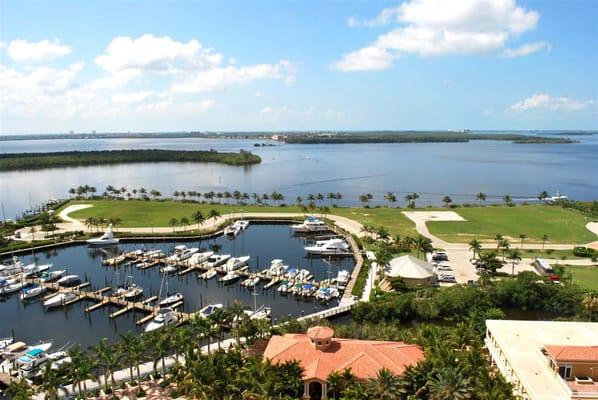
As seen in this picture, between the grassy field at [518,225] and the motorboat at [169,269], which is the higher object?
the grassy field at [518,225]

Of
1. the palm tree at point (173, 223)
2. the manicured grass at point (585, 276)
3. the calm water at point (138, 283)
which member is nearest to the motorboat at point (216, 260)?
the calm water at point (138, 283)

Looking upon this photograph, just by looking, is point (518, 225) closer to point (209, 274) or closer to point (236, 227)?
point (236, 227)

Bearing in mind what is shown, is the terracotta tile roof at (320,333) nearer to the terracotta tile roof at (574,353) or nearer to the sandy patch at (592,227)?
the terracotta tile roof at (574,353)

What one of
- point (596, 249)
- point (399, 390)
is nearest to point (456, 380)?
point (399, 390)

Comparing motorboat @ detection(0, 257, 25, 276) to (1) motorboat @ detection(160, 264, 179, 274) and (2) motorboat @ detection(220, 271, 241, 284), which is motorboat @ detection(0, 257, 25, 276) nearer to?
(1) motorboat @ detection(160, 264, 179, 274)

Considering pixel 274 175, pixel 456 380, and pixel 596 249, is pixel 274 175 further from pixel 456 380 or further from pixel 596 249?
pixel 456 380

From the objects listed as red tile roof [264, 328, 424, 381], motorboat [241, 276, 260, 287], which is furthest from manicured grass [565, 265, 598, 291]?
motorboat [241, 276, 260, 287]
